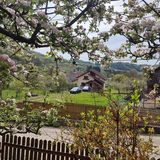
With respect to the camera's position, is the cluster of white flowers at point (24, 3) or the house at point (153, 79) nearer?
the cluster of white flowers at point (24, 3)

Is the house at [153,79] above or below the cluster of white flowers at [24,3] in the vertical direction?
below

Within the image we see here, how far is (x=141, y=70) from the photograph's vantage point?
6.93m

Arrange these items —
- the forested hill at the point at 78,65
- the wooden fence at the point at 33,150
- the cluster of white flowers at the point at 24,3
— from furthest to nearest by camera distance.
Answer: the wooden fence at the point at 33,150
the forested hill at the point at 78,65
the cluster of white flowers at the point at 24,3

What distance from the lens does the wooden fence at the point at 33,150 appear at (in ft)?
32.6

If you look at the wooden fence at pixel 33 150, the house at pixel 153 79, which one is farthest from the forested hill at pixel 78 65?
the wooden fence at pixel 33 150

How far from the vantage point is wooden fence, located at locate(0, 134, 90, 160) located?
9930 millimetres

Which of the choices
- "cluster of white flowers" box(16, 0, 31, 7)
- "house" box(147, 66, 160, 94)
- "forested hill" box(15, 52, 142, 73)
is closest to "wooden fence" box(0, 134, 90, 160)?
"forested hill" box(15, 52, 142, 73)

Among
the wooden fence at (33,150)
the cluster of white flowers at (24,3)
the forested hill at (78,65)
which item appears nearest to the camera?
the cluster of white flowers at (24,3)

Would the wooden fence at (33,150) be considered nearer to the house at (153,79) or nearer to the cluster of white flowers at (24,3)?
the house at (153,79)

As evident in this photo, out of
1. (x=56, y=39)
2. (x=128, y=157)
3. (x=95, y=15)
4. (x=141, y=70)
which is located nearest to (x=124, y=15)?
(x=95, y=15)

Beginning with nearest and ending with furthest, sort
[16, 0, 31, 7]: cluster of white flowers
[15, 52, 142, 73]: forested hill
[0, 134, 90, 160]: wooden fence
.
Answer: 1. [16, 0, 31, 7]: cluster of white flowers
2. [15, 52, 142, 73]: forested hill
3. [0, 134, 90, 160]: wooden fence

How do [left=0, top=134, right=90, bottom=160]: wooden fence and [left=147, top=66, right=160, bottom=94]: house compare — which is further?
[left=0, top=134, right=90, bottom=160]: wooden fence

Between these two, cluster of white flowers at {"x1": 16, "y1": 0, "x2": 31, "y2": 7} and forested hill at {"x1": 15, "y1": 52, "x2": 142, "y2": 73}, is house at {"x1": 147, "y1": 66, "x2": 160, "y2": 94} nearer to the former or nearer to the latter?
forested hill at {"x1": 15, "y1": 52, "x2": 142, "y2": 73}

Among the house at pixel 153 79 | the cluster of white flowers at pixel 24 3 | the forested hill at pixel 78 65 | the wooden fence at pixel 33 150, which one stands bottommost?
the wooden fence at pixel 33 150
